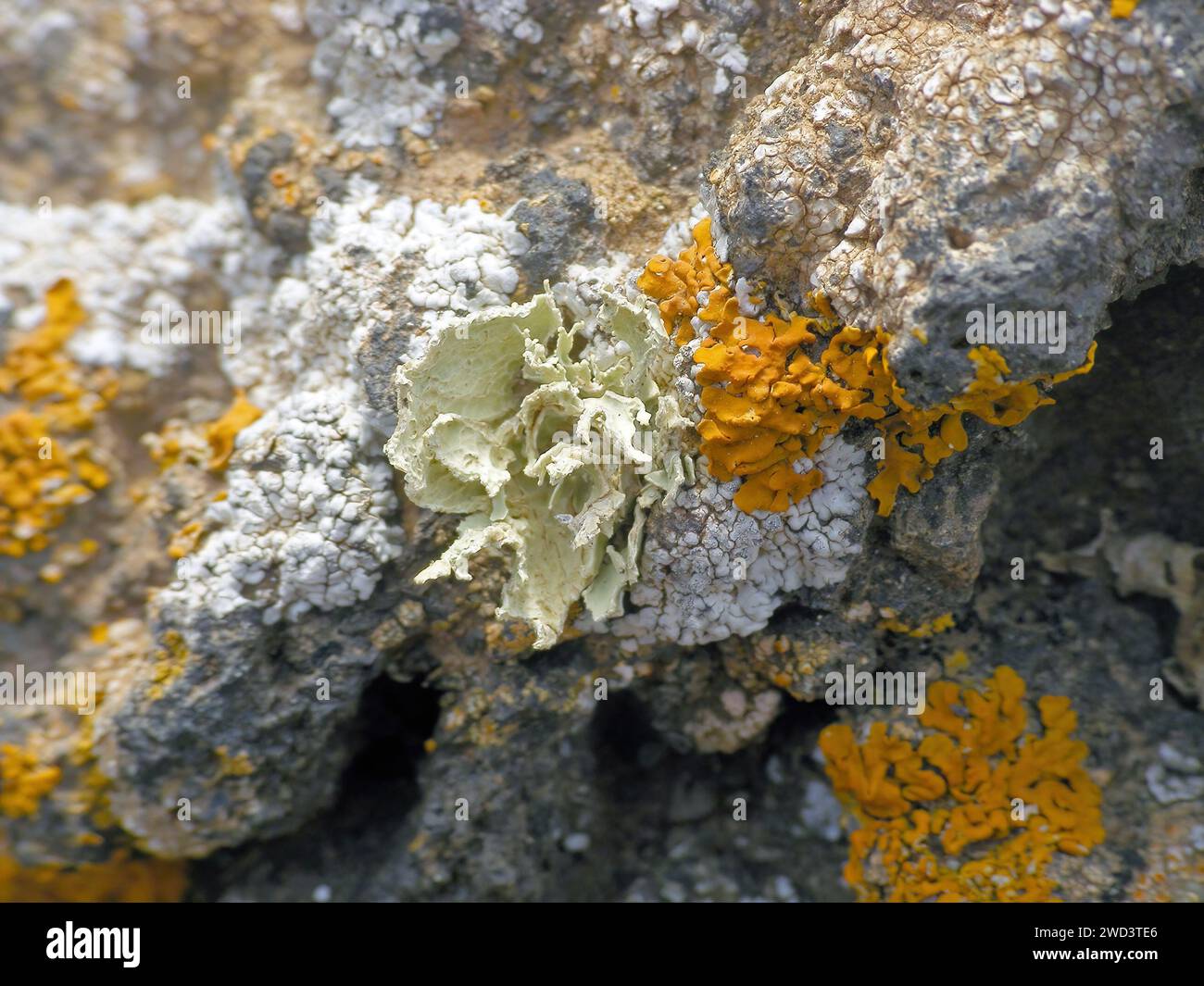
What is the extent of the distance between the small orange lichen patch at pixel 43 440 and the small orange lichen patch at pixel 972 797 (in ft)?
9.23

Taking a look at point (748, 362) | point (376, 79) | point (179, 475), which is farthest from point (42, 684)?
point (748, 362)

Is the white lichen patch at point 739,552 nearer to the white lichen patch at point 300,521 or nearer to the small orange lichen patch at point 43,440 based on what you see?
the white lichen patch at point 300,521

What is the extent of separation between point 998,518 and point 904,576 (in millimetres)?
514

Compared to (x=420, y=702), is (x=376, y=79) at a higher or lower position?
higher

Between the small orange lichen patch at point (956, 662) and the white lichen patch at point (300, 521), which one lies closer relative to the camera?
the white lichen patch at point (300, 521)

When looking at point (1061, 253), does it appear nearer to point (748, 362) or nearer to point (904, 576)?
point (748, 362)

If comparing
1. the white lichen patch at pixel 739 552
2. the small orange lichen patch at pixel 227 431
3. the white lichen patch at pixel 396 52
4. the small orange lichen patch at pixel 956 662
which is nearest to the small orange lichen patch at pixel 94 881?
the small orange lichen patch at pixel 227 431

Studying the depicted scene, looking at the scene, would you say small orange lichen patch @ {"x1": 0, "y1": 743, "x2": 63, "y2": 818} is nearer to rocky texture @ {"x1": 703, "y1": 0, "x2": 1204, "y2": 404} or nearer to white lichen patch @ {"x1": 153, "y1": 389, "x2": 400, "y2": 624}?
white lichen patch @ {"x1": 153, "y1": 389, "x2": 400, "y2": 624}

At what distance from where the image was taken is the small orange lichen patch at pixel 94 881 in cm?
321

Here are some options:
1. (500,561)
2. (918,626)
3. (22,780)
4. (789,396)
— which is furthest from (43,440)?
(918,626)

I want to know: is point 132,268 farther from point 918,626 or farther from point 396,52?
point 918,626

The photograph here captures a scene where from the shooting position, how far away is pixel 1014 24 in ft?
7.09

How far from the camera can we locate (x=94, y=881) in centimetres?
325

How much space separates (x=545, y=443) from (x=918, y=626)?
1268 millimetres
